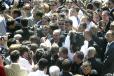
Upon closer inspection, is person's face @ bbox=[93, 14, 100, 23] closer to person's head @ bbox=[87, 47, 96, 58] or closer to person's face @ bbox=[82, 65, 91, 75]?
person's head @ bbox=[87, 47, 96, 58]

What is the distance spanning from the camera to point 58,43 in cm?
1137

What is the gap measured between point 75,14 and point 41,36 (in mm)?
1737

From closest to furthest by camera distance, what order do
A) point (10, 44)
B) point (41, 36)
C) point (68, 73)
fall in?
point (68, 73)
point (10, 44)
point (41, 36)

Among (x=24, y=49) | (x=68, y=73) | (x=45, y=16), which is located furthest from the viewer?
(x=45, y=16)

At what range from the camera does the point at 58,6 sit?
15.7 meters

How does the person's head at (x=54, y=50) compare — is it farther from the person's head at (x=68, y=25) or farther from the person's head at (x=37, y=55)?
the person's head at (x=68, y=25)

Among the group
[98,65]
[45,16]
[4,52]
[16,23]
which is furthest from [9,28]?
[98,65]

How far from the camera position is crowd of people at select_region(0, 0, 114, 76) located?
9516mm

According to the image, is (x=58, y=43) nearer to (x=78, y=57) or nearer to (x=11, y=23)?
(x=78, y=57)

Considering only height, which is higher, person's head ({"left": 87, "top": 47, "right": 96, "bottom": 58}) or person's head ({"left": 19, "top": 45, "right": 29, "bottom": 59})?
person's head ({"left": 19, "top": 45, "right": 29, "bottom": 59})

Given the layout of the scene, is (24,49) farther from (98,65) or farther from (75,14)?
(75,14)

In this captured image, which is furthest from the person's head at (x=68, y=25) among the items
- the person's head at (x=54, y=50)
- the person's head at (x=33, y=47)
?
the person's head at (x=54, y=50)

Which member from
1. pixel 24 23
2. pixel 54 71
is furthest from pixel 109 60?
pixel 24 23

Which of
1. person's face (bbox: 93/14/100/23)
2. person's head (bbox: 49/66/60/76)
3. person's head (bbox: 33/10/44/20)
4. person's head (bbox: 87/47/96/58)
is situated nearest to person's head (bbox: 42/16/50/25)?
person's head (bbox: 33/10/44/20)
